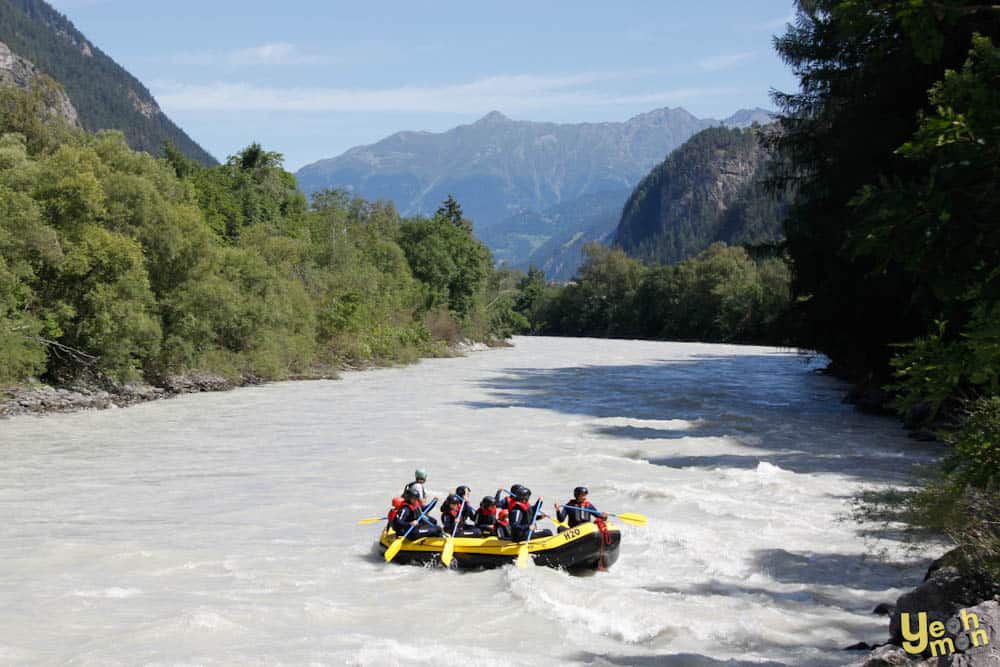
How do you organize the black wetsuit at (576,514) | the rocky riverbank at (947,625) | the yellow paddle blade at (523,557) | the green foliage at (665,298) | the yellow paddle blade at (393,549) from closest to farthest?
the rocky riverbank at (947,625)
the yellow paddle blade at (523,557)
the yellow paddle blade at (393,549)
the black wetsuit at (576,514)
the green foliage at (665,298)

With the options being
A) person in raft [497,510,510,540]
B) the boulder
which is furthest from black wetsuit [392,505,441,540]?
the boulder

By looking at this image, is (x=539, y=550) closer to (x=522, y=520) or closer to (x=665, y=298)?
(x=522, y=520)

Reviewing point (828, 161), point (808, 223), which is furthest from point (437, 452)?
point (828, 161)

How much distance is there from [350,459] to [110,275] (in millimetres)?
15633

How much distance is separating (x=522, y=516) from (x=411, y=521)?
157 cm

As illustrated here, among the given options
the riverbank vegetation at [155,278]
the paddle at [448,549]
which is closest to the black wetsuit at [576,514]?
the paddle at [448,549]

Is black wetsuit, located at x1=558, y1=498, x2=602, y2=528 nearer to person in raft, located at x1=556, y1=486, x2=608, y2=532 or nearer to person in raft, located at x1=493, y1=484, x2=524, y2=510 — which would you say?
person in raft, located at x1=556, y1=486, x2=608, y2=532

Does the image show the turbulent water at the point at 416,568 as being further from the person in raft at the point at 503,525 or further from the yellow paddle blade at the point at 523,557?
the person in raft at the point at 503,525

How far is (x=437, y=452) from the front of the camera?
22047 millimetres

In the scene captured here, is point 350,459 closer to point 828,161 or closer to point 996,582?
point 996,582

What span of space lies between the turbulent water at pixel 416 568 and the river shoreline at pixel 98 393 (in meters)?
1.19

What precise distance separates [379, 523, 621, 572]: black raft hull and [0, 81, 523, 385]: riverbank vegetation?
20.7 metres

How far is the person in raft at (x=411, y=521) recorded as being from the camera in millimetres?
12273

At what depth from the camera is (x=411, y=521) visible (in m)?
12.5
